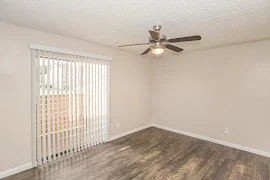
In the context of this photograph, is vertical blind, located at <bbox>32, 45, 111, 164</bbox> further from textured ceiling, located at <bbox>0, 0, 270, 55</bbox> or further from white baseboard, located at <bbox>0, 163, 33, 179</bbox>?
textured ceiling, located at <bbox>0, 0, 270, 55</bbox>

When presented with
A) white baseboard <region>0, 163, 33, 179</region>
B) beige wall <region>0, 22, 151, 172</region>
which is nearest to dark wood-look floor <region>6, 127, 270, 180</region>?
white baseboard <region>0, 163, 33, 179</region>

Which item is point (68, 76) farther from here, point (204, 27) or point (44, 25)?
point (204, 27)

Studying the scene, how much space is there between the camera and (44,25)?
246 centimetres

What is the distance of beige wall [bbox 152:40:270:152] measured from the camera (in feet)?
10.6

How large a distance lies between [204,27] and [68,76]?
8.72ft

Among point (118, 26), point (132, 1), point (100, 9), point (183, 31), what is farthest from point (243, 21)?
point (100, 9)

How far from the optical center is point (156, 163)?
288 centimetres

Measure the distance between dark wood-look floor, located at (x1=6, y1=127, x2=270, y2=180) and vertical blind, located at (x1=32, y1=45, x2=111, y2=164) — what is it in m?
0.29

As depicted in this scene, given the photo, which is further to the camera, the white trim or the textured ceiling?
the white trim

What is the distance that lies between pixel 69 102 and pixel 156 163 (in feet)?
6.92

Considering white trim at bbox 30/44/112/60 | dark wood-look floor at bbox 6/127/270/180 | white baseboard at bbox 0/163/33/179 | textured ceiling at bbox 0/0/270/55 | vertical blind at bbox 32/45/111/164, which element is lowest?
dark wood-look floor at bbox 6/127/270/180

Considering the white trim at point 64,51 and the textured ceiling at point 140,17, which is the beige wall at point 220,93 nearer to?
the textured ceiling at point 140,17

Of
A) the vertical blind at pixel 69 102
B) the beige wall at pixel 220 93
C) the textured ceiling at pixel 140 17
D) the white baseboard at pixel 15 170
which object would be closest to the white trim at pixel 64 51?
the vertical blind at pixel 69 102

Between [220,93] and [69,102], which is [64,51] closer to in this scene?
[69,102]
